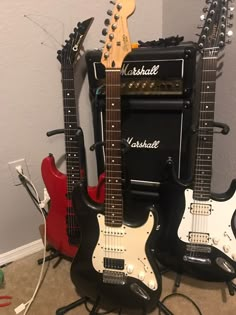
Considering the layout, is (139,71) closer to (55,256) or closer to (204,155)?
(204,155)

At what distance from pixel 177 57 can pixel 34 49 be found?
583 millimetres

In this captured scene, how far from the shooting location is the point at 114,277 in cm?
118

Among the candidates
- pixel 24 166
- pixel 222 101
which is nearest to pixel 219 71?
pixel 222 101

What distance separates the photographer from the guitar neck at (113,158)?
43.3 inches

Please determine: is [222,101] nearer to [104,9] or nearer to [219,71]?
[219,71]

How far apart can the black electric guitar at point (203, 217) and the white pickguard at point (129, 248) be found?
204mm

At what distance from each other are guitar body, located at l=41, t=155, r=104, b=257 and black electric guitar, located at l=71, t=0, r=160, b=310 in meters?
0.20

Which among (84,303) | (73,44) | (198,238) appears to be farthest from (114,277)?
(73,44)

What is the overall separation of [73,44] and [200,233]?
2.93 ft

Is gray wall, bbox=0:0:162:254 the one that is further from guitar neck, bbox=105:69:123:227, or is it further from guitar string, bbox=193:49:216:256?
guitar string, bbox=193:49:216:256

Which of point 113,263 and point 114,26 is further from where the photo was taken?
point 113,263

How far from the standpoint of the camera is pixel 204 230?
125cm

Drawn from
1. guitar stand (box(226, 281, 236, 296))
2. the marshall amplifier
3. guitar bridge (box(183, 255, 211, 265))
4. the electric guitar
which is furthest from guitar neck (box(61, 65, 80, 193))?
guitar stand (box(226, 281, 236, 296))

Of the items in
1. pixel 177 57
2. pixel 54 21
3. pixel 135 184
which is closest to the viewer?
pixel 177 57
